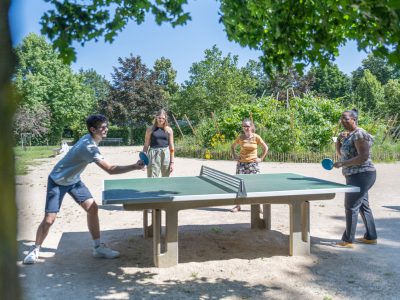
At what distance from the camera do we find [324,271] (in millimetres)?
4758

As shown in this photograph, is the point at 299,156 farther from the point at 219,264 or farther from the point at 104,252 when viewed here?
the point at 104,252

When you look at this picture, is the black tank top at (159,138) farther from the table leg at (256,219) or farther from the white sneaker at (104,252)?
the white sneaker at (104,252)

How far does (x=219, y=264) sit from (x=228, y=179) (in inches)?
38.0

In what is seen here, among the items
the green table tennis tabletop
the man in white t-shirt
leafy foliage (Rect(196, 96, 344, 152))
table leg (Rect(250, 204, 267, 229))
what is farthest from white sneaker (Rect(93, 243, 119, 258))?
leafy foliage (Rect(196, 96, 344, 152))

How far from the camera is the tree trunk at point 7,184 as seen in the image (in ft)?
2.78

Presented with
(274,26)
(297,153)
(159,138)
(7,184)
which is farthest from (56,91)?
(7,184)

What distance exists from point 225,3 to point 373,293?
115 inches

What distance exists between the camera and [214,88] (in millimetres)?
36625

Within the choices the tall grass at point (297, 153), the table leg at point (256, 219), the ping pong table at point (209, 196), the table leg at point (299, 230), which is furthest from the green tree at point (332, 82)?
the table leg at point (299, 230)

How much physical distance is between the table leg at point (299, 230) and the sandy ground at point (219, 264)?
112 mm

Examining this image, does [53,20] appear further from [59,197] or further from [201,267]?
[201,267]

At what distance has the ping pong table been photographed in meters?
4.46

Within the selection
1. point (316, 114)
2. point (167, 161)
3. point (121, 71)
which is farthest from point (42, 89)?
point (167, 161)

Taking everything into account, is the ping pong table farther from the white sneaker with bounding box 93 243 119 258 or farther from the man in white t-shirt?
the white sneaker with bounding box 93 243 119 258
